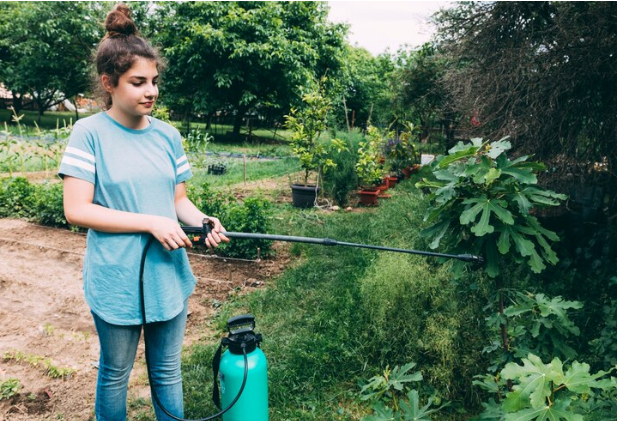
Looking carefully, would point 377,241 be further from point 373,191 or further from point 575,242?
point 373,191

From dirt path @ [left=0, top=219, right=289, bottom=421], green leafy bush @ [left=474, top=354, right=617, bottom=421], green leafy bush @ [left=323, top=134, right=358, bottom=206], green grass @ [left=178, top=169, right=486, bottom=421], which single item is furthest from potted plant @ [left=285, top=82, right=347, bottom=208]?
green leafy bush @ [left=474, top=354, right=617, bottom=421]

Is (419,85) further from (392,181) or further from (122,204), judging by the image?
(122,204)

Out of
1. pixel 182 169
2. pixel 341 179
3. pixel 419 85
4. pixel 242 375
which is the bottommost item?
pixel 242 375

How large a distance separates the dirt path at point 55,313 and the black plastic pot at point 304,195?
5.81 feet

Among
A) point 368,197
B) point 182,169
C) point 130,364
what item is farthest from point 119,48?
point 368,197

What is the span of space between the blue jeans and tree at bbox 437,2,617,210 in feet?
11.3

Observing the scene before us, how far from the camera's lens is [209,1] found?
51.4 ft

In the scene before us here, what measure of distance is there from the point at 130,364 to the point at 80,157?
836 millimetres

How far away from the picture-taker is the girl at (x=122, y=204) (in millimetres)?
1600

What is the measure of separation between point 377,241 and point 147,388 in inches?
102

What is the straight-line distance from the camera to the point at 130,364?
1.83 m

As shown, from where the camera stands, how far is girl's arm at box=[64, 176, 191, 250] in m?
1.58

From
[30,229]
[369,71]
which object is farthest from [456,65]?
[369,71]

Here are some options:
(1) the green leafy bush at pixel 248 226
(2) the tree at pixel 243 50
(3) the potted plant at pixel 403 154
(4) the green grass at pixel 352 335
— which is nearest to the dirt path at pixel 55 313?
(1) the green leafy bush at pixel 248 226
